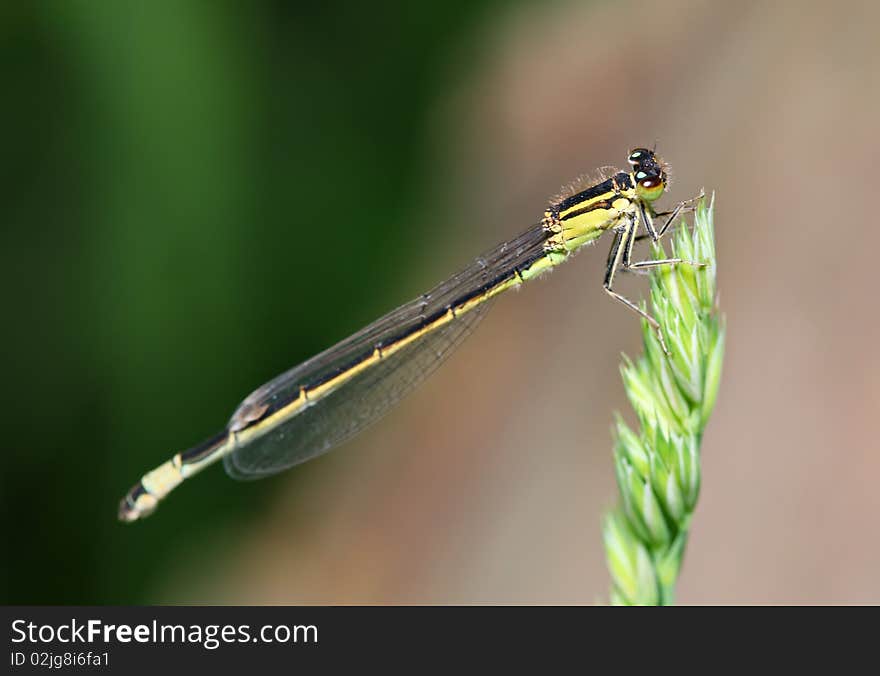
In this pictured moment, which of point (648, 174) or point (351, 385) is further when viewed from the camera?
point (351, 385)

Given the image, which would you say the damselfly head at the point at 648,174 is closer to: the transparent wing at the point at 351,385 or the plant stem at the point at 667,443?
the transparent wing at the point at 351,385

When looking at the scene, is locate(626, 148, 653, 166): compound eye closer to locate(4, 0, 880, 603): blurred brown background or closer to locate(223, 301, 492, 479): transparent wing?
locate(223, 301, 492, 479): transparent wing

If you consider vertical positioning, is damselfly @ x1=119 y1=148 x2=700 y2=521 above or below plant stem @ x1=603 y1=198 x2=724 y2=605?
above

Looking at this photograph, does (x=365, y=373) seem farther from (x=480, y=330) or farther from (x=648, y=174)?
(x=480, y=330)

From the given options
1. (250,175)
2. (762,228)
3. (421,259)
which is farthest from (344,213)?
(762,228)

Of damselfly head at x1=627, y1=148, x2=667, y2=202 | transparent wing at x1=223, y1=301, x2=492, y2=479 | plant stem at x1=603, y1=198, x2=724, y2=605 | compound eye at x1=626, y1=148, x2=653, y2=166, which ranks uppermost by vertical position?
compound eye at x1=626, y1=148, x2=653, y2=166

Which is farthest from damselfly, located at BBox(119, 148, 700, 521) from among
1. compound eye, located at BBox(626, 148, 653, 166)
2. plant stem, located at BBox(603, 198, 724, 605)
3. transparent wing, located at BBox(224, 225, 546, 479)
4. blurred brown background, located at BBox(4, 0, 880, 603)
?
plant stem, located at BBox(603, 198, 724, 605)

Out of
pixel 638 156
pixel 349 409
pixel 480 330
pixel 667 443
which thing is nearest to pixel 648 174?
pixel 638 156
